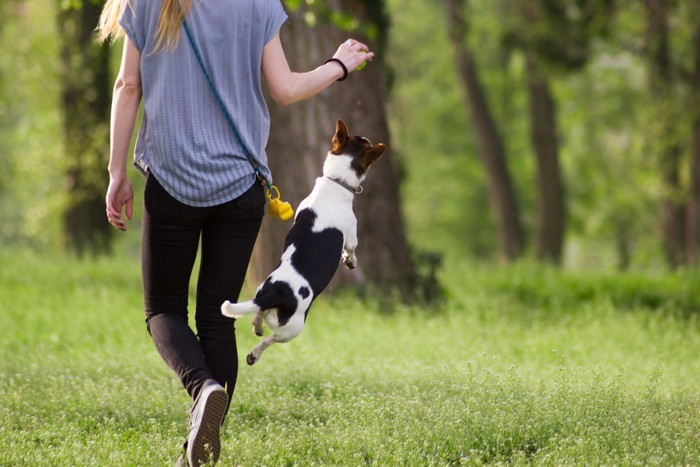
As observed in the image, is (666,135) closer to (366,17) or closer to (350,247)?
(366,17)

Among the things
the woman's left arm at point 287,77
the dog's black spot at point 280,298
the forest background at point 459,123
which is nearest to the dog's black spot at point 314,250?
the dog's black spot at point 280,298

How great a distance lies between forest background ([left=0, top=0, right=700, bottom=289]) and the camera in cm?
965

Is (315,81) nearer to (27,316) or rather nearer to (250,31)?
(250,31)

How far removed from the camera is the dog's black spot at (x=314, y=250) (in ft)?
14.3

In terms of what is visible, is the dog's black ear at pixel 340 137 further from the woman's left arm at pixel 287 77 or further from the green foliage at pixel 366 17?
the green foliage at pixel 366 17

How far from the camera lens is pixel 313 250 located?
4441 millimetres

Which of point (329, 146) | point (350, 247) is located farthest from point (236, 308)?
point (329, 146)

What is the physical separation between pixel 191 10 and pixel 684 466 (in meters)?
2.79

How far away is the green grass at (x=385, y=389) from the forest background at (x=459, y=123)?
1.68 metres

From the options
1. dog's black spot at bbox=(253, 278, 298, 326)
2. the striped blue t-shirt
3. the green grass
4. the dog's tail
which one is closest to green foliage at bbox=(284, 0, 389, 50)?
the green grass

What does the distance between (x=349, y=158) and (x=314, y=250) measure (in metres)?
0.50

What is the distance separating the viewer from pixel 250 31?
13.6ft

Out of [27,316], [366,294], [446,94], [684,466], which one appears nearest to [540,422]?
[684,466]

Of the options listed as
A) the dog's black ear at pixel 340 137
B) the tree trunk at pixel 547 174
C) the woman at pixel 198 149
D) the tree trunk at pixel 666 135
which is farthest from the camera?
the tree trunk at pixel 547 174
